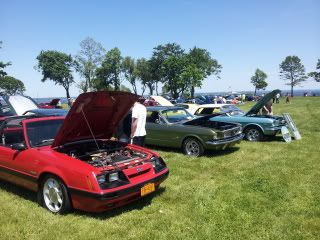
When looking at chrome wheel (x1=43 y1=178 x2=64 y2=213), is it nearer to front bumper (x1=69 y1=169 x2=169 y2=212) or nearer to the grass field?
the grass field

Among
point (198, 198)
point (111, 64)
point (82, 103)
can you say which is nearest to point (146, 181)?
point (198, 198)

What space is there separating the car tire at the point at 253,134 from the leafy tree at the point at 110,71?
158ft

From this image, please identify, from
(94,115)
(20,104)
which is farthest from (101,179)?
(20,104)

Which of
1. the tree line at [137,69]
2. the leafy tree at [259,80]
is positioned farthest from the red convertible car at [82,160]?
the leafy tree at [259,80]

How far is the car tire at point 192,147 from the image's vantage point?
9.39m

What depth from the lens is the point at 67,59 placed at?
62.3m

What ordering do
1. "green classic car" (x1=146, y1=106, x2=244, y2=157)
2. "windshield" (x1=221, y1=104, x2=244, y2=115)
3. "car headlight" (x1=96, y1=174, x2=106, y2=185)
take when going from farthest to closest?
"windshield" (x1=221, y1=104, x2=244, y2=115) < "green classic car" (x1=146, y1=106, x2=244, y2=157) < "car headlight" (x1=96, y1=174, x2=106, y2=185)

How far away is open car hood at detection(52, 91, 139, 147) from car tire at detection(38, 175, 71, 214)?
63 cm

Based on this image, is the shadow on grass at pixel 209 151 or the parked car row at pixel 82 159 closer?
the parked car row at pixel 82 159

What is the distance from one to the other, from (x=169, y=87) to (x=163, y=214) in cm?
5636

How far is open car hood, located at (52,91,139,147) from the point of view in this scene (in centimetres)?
520

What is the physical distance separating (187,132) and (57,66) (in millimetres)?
56061

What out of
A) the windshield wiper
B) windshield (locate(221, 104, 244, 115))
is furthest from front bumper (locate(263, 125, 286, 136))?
the windshield wiper

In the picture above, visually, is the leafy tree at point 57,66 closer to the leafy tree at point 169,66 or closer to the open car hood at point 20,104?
the leafy tree at point 169,66
